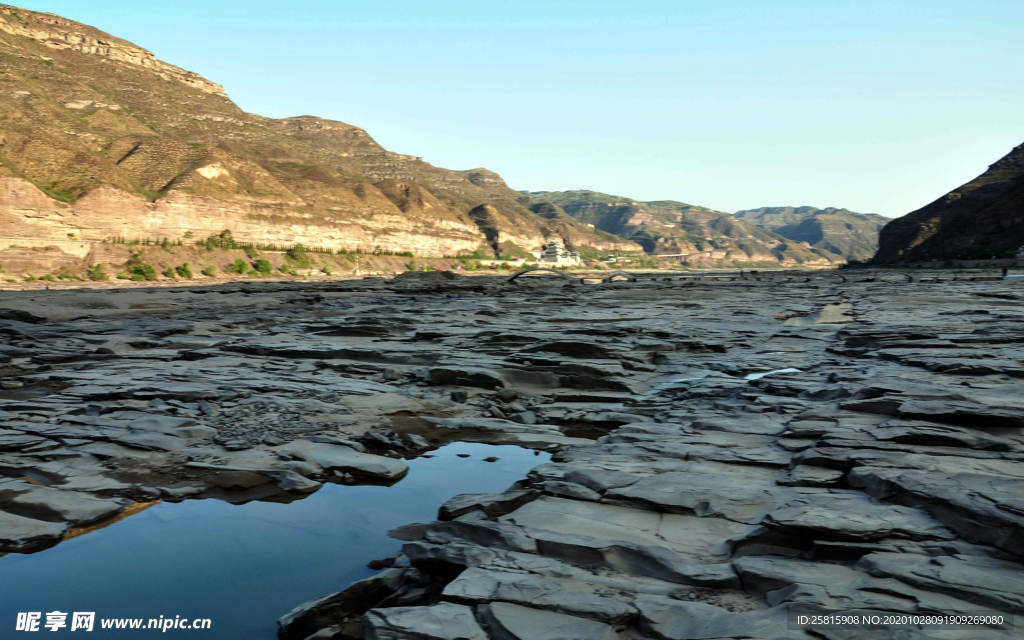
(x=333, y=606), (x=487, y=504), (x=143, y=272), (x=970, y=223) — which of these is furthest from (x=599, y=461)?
(x=970, y=223)

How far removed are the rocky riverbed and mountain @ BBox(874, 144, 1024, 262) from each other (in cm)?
7784

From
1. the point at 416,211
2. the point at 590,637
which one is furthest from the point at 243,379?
the point at 416,211

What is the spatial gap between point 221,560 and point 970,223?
344 feet

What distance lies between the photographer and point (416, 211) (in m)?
113

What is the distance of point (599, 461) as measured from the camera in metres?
5.39

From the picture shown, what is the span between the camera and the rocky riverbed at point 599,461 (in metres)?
3.01

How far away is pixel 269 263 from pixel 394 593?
67.8 meters

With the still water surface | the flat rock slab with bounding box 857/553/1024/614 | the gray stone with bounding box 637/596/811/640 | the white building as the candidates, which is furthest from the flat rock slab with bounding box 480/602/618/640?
the white building

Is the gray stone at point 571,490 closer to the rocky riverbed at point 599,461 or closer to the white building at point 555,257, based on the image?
the rocky riverbed at point 599,461

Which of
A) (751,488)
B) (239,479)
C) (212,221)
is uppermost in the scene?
(212,221)

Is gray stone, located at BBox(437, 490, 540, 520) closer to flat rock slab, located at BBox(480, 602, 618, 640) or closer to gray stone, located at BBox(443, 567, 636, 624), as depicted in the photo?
gray stone, located at BBox(443, 567, 636, 624)

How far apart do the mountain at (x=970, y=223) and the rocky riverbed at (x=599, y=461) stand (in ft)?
255

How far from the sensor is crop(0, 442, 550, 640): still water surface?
3.47 metres

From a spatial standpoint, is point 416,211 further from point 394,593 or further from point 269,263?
point 394,593
